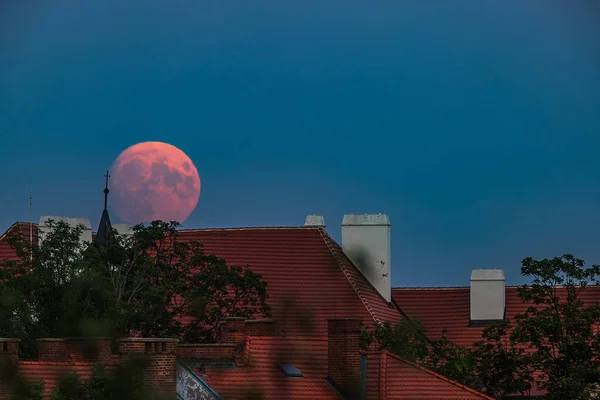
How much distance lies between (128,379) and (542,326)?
35691mm

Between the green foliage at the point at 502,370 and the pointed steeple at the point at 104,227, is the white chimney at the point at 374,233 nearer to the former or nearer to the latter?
the pointed steeple at the point at 104,227

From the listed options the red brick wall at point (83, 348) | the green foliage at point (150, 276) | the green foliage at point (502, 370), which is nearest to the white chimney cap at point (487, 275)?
the green foliage at point (150, 276)

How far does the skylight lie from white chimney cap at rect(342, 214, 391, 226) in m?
49.5

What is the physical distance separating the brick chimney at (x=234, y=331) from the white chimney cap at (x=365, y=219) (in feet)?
65.4

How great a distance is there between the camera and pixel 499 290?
59.1 m

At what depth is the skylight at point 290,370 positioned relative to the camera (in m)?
8.38

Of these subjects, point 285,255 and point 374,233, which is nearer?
point 285,255

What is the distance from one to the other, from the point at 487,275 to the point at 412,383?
31360 millimetres

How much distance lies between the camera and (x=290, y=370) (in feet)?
28.8

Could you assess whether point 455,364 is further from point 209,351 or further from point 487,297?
point 487,297

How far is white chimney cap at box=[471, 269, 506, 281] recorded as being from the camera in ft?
194

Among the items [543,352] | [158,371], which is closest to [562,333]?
[543,352]

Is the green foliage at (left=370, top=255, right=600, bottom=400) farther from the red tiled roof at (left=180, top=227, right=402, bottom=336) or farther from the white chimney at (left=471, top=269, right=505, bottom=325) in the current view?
the white chimney at (left=471, top=269, right=505, bottom=325)

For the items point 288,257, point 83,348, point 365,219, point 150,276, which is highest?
point 365,219
